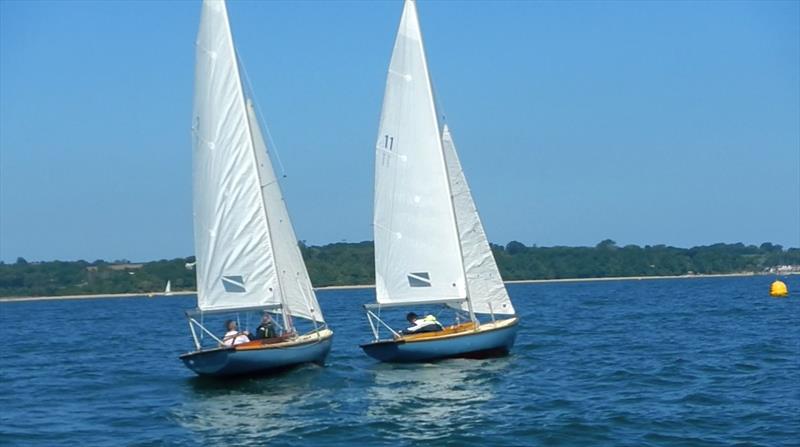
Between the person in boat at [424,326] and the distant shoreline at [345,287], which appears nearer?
the person in boat at [424,326]

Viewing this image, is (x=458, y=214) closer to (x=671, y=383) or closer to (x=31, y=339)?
(x=671, y=383)

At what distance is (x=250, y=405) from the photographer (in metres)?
26.7

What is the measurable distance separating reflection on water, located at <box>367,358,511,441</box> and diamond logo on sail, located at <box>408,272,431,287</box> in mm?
2448

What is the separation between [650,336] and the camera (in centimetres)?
4306

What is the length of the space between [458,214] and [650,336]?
37.0ft

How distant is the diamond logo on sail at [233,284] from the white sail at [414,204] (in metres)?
4.51

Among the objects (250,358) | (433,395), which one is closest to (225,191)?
(250,358)

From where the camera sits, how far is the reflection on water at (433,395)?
23969 mm

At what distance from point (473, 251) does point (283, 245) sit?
5.49m

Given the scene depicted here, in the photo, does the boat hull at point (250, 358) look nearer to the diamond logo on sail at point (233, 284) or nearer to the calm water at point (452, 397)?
the calm water at point (452, 397)

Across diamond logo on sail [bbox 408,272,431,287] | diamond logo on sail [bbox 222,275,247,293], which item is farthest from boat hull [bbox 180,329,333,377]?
diamond logo on sail [bbox 408,272,431,287]

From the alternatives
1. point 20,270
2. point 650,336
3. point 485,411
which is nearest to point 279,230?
point 485,411

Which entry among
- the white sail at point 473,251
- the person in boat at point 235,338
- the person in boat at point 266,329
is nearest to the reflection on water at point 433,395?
the white sail at point 473,251

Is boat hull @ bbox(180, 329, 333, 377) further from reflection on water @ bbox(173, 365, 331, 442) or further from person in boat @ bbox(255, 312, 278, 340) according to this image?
person in boat @ bbox(255, 312, 278, 340)
